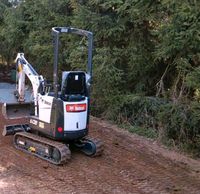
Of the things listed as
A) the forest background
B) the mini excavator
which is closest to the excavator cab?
the mini excavator

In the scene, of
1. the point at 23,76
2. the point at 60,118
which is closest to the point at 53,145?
the point at 60,118

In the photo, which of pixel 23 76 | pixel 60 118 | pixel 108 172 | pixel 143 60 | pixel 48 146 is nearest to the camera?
pixel 108 172

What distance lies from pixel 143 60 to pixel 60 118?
363 centimetres

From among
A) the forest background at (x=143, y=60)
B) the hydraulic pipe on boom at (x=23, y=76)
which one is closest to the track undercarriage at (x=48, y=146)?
the hydraulic pipe on boom at (x=23, y=76)

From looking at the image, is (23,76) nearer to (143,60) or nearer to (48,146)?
(48,146)

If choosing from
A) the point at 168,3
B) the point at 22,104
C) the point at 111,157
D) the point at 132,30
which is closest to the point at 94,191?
the point at 111,157

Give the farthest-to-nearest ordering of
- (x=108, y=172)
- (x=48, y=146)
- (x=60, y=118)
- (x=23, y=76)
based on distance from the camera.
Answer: (x=23, y=76) < (x=48, y=146) < (x=60, y=118) < (x=108, y=172)

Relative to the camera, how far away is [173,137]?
8.80 m

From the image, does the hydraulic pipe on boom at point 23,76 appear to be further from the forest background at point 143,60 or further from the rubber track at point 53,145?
the forest background at point 143,60

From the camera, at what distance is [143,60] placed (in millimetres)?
9773

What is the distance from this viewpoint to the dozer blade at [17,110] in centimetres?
811

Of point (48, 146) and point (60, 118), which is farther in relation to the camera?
point (48, 146)

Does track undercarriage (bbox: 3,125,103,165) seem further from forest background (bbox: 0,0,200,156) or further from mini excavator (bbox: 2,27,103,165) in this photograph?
forest background (bbox: 0,0,200,156)

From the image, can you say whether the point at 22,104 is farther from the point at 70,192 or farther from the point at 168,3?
the point at 168,3
